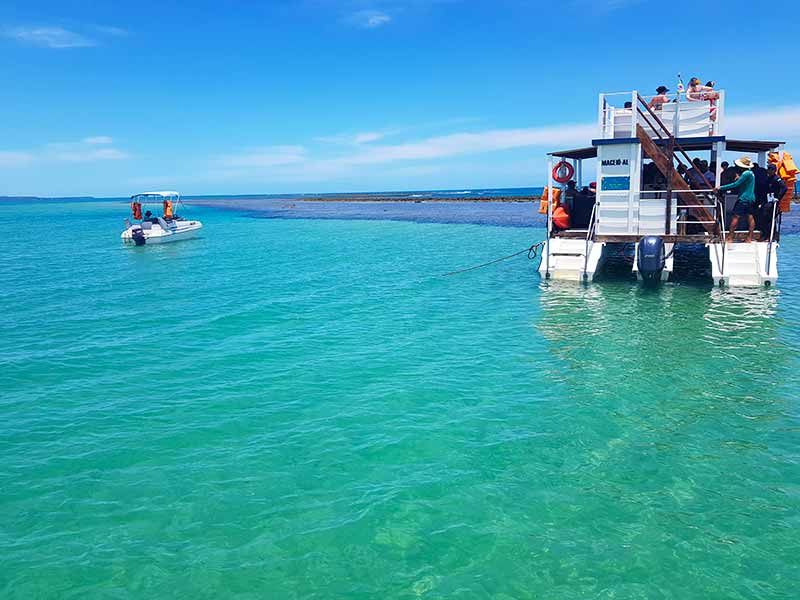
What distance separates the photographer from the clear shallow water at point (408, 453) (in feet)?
17.9

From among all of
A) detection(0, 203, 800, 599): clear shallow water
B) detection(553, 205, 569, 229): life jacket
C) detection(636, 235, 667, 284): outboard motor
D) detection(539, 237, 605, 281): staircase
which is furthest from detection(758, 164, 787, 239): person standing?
detection(553, 205, 569, 229): life jacket

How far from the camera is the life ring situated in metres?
20.9

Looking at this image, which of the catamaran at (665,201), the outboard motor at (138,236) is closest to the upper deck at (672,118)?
the catamaran at (665,201)

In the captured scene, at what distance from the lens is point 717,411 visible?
8.71 meters

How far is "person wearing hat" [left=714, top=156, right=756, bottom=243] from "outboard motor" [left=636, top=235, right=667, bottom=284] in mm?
2087

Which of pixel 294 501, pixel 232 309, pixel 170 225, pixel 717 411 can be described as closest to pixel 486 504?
pixel 294 501

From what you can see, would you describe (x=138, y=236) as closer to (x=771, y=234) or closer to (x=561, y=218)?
(x=561, y=218)

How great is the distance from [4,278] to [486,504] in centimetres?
2573

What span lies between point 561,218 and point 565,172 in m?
2.16

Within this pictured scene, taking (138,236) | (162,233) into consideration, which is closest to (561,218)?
(138,236)

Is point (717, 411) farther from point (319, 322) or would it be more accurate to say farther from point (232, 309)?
point (232, 309)

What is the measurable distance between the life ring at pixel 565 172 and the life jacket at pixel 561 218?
4.55 ft

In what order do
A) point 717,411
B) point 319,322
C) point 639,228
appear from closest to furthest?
point 717,411 < point 319,322 < point 639,228

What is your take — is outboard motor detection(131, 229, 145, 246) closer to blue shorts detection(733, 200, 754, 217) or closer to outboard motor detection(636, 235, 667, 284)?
outboard motor detection(636, 235, 667, 284)
